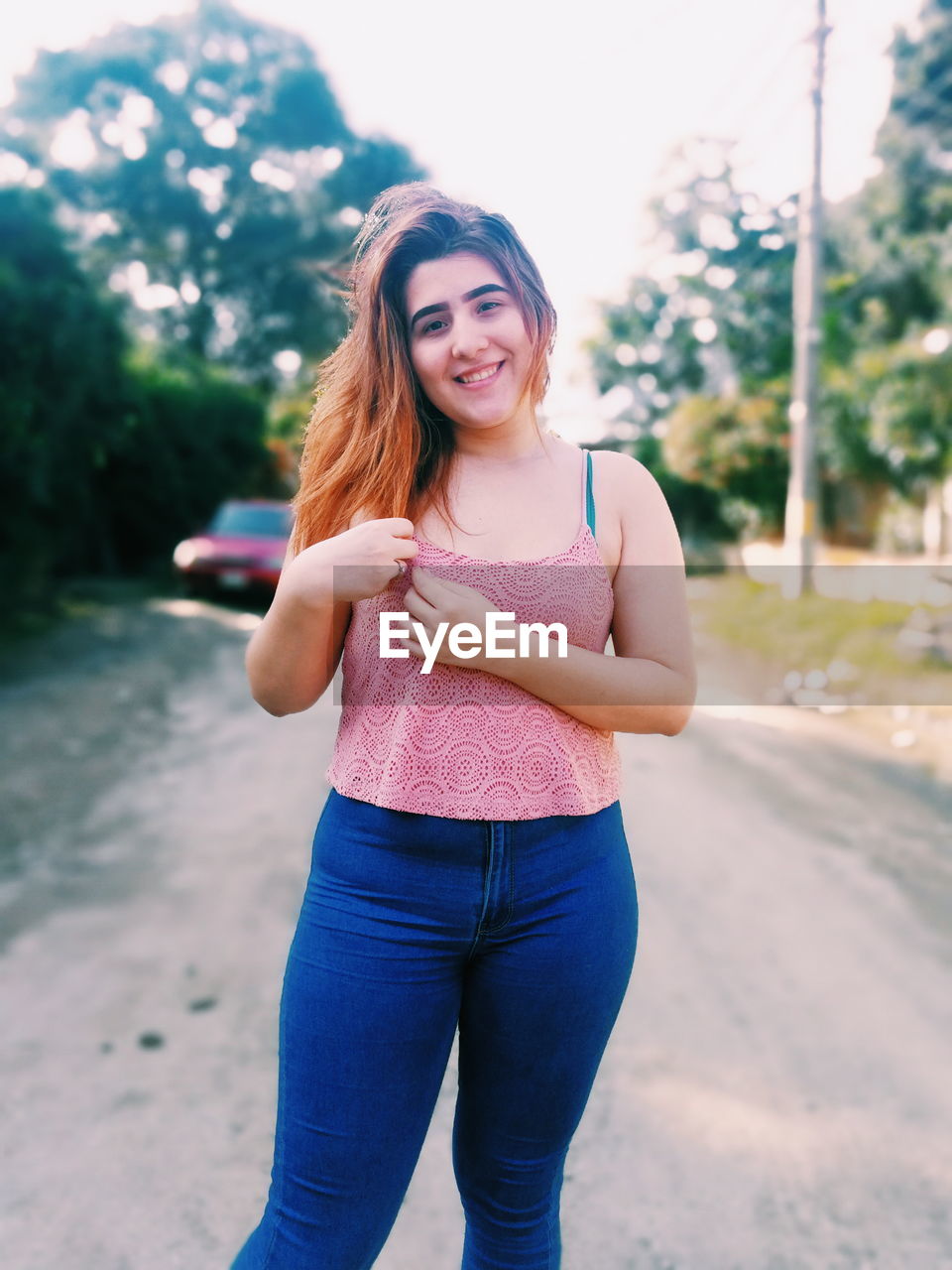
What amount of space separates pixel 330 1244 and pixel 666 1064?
67.2 inches

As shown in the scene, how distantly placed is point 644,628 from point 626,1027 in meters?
1.93

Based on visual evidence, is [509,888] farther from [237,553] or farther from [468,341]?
[237,553]

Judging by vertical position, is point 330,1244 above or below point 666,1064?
above

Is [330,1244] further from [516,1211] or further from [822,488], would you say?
[822,488]

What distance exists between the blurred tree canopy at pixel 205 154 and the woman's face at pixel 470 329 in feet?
79.9

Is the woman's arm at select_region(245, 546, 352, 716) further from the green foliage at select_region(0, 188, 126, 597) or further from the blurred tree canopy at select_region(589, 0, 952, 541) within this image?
the blurred tree canopy at select_region(589, 0, 952, 541)

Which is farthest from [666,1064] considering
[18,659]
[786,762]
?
[18,659]

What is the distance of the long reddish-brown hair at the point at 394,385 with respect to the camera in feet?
5.22

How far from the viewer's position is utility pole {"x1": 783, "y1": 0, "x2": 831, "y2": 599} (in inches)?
443

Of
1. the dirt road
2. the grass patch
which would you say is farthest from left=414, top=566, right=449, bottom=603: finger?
the grass patch

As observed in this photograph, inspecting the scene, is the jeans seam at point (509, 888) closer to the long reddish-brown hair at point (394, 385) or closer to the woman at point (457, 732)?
the woman at point (457, 732)

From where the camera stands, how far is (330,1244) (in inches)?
56.4

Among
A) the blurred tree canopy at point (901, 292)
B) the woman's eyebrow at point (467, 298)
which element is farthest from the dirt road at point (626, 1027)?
the blurred tree canopy at point (901, 292)

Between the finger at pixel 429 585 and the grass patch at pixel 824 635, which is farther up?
the finger at pixel 429 585
